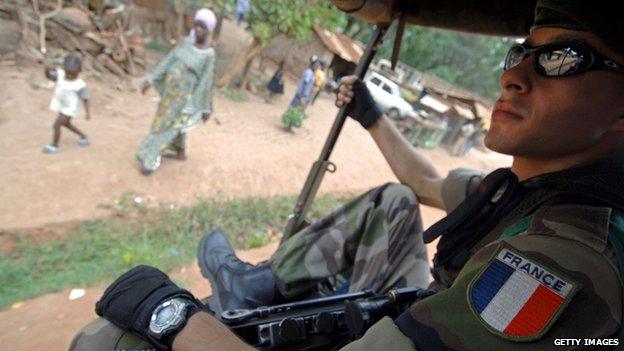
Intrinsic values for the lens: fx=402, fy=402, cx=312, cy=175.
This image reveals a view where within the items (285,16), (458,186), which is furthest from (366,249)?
(285,16)

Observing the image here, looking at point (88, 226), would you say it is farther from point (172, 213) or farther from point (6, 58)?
point (6, 58)

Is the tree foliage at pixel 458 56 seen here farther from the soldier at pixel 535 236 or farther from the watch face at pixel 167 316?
the watch face at pixel 167 316

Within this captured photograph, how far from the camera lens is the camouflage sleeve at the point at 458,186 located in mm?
2004

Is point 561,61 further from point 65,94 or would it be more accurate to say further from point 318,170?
point 65,94

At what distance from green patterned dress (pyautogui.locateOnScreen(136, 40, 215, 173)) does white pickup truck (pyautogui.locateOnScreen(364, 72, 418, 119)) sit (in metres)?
11.3

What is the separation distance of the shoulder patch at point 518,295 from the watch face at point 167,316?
2.80ft

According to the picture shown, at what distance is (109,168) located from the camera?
18.1 ft

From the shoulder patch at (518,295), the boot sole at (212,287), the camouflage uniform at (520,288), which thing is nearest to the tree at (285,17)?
the boot sole at (212,287)

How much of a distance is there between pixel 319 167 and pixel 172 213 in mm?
3141

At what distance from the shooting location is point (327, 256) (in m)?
2.11

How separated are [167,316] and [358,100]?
162cm

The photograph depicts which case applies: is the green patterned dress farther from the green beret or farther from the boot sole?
the green beret

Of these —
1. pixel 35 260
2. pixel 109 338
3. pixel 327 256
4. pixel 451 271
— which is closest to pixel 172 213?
A: pixel 35 260

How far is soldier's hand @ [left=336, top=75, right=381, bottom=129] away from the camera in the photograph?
2.38 meters
